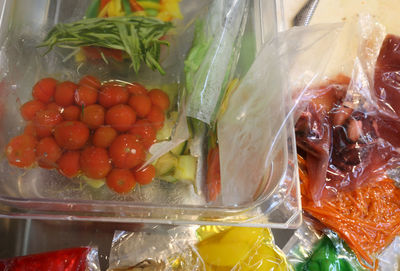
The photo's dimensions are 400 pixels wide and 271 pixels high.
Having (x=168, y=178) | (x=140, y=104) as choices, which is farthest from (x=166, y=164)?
(x=140, y=104)

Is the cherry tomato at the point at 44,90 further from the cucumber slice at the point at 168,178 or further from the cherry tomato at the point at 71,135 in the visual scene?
the cucumber slice at the point at 168,178

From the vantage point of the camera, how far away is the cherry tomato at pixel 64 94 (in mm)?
702

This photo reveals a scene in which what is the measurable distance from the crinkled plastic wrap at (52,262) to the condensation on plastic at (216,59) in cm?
39

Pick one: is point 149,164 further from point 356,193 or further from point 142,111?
point 356,193

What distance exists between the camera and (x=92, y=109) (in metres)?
0.69

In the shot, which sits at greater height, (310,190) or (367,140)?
(367,140)

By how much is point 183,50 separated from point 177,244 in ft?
1.56

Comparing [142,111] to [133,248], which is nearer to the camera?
[142,111]

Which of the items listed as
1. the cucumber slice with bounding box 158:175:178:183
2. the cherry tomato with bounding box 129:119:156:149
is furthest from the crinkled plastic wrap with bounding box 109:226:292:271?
the cherry tomato with bounding box 129:119:156:149

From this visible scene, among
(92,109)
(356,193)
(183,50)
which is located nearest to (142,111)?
(92,109)

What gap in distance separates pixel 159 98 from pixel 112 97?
101 millimetres

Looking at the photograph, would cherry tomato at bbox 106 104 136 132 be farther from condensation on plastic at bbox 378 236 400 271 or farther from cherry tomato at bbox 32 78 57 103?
condensation on plastic at bbox 378 236 400 271

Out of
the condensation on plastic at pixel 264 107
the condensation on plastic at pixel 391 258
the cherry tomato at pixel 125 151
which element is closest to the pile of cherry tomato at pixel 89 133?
the cherry tomato at pixel 125 151

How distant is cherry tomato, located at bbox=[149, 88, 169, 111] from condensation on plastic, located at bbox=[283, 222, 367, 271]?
50 centimetres
